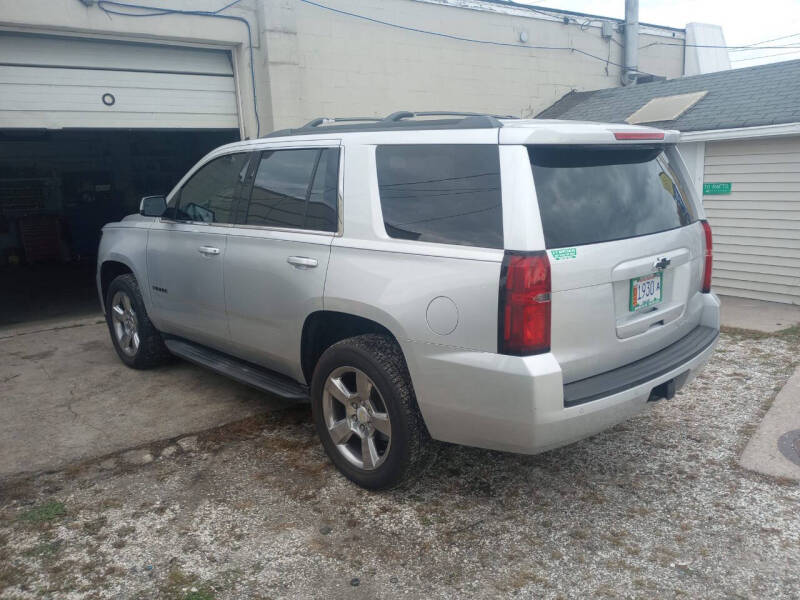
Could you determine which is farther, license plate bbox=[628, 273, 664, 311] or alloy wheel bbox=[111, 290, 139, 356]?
alloy wheel bbox=[111, 290, 139, 356]

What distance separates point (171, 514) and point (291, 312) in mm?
1264

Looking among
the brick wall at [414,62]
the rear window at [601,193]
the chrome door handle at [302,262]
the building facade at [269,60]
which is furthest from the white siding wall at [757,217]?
the chrome door handle at [302,262]

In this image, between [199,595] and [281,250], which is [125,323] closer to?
[281,250]

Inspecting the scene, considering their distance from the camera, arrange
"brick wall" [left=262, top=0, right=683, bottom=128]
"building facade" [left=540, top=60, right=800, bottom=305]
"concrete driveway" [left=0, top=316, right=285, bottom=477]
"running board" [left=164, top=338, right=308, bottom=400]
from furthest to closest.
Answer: "brick wall" [left=262, top=0, right=683, bottom=128] → "building facade" [left=540, top=60, right=800, bottom=305] → "concrete driveway" [left=0, top=316, right=285, bottom=477] → "running board" [left=164, top=338, right=308, bottom=400]

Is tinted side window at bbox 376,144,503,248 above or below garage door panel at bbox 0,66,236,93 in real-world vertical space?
below

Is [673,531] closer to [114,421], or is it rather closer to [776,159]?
[114,421]

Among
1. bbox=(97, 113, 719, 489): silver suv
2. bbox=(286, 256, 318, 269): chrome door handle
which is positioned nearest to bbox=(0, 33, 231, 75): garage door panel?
bbox=(97, 113, 719, 489): silver suv

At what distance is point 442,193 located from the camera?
3307mm

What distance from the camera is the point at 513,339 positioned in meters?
2.93

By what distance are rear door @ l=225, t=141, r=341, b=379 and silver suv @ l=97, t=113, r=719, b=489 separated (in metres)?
0.01

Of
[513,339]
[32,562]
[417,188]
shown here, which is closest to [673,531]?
[513,339]

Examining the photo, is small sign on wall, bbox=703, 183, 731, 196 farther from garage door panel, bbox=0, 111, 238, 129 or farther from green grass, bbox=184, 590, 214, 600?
green grass, bbox=184, 590, 214, 600

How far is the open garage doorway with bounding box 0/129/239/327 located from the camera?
15.7 meters

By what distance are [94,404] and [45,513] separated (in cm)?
169
